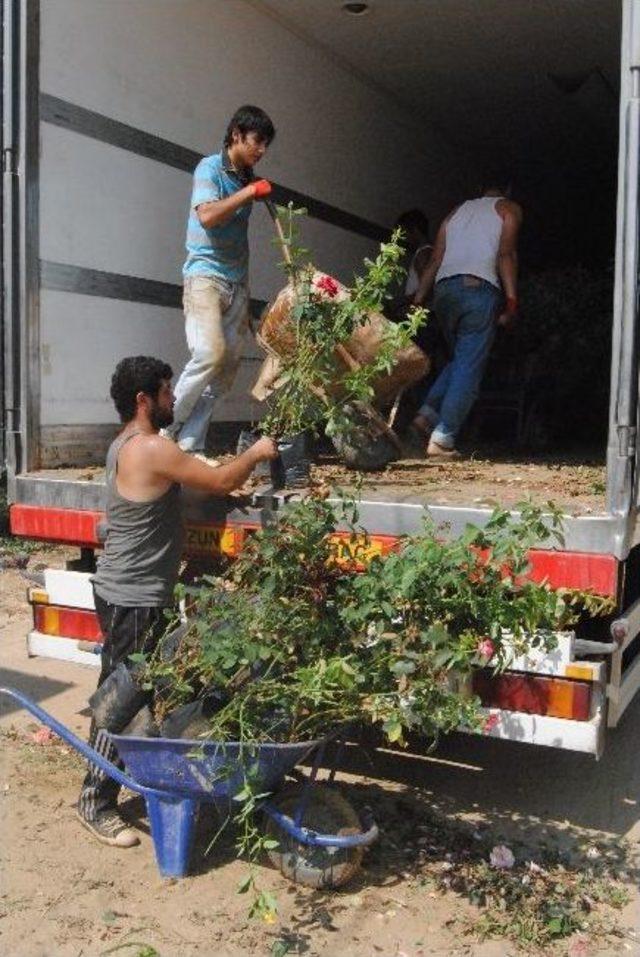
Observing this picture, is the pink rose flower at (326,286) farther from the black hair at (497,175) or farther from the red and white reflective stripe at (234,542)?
the black hair at (497,175)

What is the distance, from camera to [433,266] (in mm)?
5934

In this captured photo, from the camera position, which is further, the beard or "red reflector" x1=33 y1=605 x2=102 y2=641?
"red reflector" x1=33 y1=605 x2=102 y2=641

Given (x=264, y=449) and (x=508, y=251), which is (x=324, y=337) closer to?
(x=264, y=449)

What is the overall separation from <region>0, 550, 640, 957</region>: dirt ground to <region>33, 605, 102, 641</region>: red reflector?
20.9 inches

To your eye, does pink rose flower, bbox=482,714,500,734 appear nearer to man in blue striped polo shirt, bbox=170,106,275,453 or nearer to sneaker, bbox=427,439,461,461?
man in blue striped polo shirt, bbox=170,106,275,453

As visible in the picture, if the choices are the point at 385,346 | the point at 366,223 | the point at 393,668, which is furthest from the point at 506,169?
the point at 393,668

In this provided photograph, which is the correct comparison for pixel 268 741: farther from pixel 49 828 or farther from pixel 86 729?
pixel 86 729

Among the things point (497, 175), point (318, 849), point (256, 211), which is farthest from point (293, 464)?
point (497, 175)

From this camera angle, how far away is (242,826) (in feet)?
11.3

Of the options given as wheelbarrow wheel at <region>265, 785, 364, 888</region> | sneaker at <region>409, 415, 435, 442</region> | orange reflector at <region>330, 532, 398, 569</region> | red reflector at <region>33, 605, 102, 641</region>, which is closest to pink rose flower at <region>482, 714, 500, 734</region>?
wheelbarrow wheel at <region>265, 785, 364, 888</region>

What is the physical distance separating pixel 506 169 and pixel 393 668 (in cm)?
722

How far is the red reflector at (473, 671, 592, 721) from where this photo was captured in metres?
3.21

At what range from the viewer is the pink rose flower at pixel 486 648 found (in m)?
3.00

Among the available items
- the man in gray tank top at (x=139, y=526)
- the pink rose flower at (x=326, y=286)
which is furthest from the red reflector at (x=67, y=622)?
the pink rose flower at (x=326, y=286)
